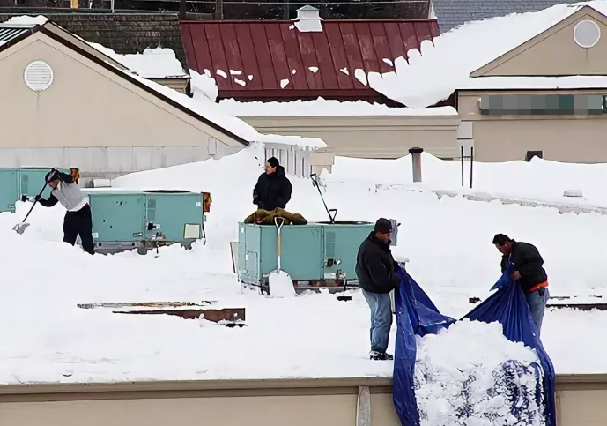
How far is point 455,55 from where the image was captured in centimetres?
3619

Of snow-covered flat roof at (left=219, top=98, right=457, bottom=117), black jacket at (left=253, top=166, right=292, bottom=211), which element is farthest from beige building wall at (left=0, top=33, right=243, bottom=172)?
black jacket at (left=253, top=166, right=292, bottom=211)

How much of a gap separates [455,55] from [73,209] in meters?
20.9

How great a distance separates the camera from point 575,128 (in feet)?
115

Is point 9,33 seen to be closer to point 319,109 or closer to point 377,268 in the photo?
point 319,109

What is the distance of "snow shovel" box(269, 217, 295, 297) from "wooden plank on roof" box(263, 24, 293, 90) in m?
20.8

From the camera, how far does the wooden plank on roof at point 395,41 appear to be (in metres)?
36.8

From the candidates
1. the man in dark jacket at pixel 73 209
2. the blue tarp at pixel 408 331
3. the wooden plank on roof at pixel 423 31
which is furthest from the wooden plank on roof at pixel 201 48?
the blue tarp at pixel 408 331

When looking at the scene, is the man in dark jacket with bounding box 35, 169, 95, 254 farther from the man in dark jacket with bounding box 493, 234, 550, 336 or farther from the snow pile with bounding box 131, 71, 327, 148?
the snow pile with bounding box 131, 71, 327, 148

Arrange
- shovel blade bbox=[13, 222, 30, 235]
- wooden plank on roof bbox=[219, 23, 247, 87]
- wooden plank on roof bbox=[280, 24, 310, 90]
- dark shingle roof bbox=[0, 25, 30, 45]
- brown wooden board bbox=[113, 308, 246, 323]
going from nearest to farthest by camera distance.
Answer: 1. brown wooden board bbox=[113, 308, 246, 323]
2. shovel blade bbox=[13, 222, 30, 235]
3. dark shingle roof bbox=[0, 25, 30, 45]
4. wooden plank on roof bbox=[280, 24, 310, 90]
5. wooden plank on roof bbox=[219, 23, 247, 87]

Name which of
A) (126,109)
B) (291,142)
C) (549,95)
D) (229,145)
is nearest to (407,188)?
(291,142)

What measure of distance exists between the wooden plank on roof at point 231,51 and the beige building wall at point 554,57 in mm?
6610

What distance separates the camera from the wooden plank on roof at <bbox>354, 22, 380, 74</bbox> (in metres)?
36.2

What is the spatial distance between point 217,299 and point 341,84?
70.4 feet

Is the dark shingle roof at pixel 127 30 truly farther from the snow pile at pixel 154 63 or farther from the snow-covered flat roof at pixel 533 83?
the snow-covered flat roof at pixel 533 83
